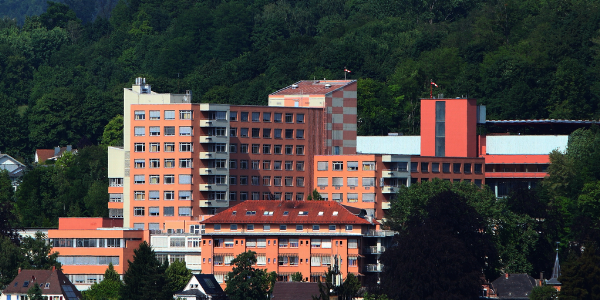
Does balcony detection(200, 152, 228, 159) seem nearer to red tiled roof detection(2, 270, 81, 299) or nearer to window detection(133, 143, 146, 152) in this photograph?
window detection(133, 143, 146, 152)

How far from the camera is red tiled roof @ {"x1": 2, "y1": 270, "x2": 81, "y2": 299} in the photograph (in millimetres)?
126438

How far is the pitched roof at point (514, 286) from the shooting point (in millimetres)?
128500

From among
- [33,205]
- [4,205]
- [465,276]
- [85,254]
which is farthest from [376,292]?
[33,205]

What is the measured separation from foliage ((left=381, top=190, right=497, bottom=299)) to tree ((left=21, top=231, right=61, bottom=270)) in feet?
109

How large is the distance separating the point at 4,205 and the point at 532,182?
62.0 m

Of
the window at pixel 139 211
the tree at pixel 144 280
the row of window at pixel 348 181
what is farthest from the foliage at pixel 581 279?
the window at pixel 139 211

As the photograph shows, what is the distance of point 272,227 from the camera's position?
135625 millimetres

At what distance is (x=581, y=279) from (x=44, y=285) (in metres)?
48.7

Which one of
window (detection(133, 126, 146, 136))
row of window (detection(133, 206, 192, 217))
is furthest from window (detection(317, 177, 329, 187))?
window (detection(133, 126, 146, 136))

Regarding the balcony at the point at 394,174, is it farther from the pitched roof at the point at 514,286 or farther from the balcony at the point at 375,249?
the pitched roof at the point at 514,286

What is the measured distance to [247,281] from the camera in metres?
124

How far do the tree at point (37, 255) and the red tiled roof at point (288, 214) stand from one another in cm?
1557

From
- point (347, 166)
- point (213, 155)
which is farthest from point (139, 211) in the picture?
point (347, 166)

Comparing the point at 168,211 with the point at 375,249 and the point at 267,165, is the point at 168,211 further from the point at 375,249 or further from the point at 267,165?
the point at 375,249
